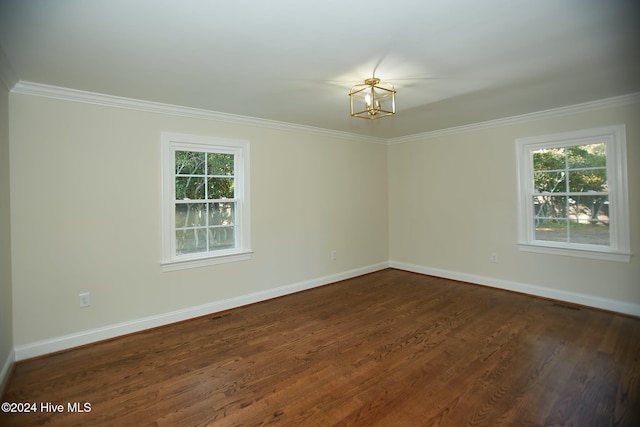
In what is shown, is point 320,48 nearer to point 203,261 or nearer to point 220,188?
point 220,188

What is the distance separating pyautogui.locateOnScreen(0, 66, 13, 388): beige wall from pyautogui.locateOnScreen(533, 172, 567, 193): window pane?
18.5ft

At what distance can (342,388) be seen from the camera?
222 centimetres

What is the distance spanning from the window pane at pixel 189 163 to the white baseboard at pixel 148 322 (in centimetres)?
158

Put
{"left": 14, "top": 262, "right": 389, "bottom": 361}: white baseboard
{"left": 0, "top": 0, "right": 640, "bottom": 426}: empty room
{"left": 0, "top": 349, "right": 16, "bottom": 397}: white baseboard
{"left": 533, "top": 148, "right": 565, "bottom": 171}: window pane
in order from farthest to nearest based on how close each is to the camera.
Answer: {"left": 533, "top": 148, "right": 565, "bottom": 171}: window pane → {"left": 14, "top": 262, "right": 389, "bottom": 361}: white baseboard → {"left": 0, "top": 349, "right": 16, "bottom": 397}: white baseboard → {"left": 0, "top": 0, "right": 640, "bottom": 426}: empty room

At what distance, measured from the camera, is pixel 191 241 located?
143 inches

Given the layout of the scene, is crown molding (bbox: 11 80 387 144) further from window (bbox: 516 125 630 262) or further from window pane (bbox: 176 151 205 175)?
window (bbox: 516 125 630 262)

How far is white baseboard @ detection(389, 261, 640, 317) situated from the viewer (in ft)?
11.5

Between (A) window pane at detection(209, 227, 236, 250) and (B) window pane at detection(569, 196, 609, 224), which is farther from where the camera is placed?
(A) window pane at detection(209, 227, 236, 250)

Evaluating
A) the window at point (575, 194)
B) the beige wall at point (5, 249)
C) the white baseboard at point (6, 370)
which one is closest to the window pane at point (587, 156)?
the window at point (575, 194)

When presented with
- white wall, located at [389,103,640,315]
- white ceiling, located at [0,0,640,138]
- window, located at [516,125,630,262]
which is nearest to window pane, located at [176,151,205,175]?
white ceiling, located at [0,0,640,138]

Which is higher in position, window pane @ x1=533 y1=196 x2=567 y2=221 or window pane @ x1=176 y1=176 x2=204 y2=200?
window pane @ x1=176 y1=176 x2=204 y2=200

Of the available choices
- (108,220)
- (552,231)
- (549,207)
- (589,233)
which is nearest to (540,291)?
(552,231)

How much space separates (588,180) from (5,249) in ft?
19.5

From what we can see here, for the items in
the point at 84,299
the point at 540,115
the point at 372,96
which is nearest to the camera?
the point at 372,96
